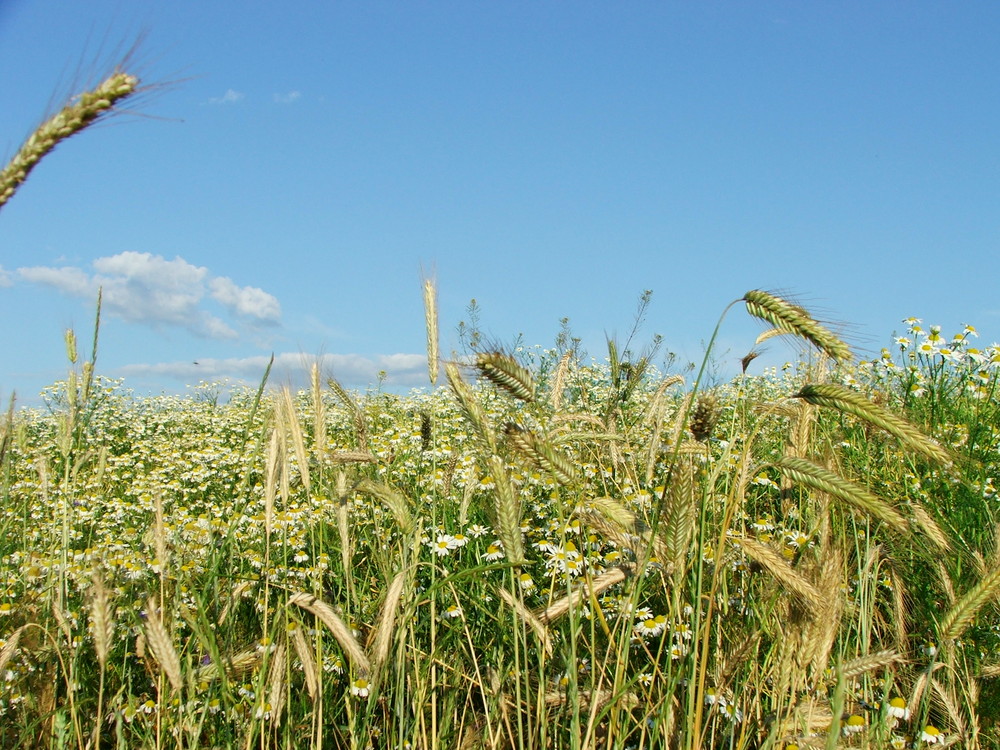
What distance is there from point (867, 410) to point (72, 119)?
2.02m

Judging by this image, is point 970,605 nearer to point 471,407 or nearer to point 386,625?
point 471,407

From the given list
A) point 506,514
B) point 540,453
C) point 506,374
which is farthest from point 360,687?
point 506,374

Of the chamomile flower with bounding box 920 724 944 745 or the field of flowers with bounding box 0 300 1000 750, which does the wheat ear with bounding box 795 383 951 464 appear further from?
the chamomile flower with bounding box 920 724 944 745

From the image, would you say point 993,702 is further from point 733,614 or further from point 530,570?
point 530,570

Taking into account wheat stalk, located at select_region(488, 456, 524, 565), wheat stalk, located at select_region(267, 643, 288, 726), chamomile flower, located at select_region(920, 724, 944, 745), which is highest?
wheat stalk, located at select_region(488, 456, 524, 565)

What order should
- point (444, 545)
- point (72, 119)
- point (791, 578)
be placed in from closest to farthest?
point (72, 119) < point (791, 578) < point (444, 545)

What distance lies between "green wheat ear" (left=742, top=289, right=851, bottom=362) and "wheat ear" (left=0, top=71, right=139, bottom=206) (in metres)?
1.55

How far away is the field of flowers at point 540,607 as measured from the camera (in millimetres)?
2006

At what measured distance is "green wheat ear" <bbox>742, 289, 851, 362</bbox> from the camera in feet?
6.61

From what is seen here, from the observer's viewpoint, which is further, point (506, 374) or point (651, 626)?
point (651, 626)

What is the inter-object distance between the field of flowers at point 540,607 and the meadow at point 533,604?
14 millimetres

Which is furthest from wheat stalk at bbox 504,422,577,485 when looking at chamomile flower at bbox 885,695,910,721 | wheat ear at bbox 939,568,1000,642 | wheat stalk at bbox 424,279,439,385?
chamomile flower at bbox 885,695,910,721

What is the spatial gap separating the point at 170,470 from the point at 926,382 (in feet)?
18.8

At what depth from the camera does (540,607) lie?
8.81 ft
